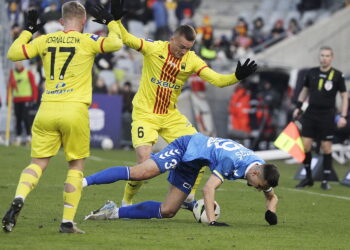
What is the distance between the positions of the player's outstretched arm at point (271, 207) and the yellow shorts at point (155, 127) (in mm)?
1851

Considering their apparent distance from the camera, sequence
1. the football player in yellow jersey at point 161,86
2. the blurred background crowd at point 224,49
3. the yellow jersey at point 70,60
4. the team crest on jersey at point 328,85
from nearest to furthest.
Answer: the yellow jersey at point 70,60
the football player in yellow jersey at point 161,86
the team crest on jersey at point 328,85
the blurred background crowd at point 224,49

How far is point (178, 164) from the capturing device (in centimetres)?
1030

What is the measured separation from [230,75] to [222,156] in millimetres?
1542

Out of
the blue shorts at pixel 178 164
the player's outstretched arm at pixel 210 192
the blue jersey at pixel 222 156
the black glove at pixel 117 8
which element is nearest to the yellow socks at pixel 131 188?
the blue shorts at pixel 178 164

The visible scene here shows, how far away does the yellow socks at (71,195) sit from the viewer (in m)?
9.23

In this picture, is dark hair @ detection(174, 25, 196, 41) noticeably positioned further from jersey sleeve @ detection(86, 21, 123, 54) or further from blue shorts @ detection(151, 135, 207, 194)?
jersey sleeve @ detection(86, 21, 123, 54)

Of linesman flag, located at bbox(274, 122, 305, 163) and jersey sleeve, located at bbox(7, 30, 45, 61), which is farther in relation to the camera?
linesman flag, located at bbox(274, 122, 305, 163)

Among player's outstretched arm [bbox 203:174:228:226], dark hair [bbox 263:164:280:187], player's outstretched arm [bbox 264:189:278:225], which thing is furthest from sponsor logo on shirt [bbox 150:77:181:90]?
dark hair [bbox 263:164:280:187]

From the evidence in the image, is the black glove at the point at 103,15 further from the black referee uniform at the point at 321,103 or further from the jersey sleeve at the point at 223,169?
the black referee uniform at the point at 321,103

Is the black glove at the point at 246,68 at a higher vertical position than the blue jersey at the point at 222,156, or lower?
higher

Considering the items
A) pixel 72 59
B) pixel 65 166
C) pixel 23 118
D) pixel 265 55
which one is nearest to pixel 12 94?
pixel 23 118

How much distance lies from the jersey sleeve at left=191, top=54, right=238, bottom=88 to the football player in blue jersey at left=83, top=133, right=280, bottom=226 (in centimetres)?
117

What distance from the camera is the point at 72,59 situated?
9398 millimetres

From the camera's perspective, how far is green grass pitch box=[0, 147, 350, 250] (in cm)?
898
